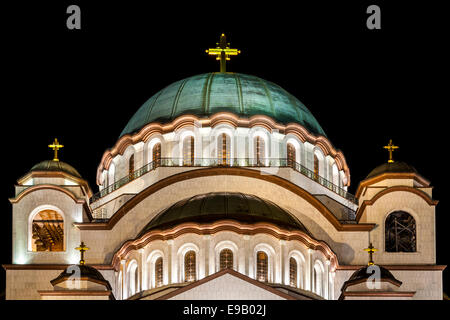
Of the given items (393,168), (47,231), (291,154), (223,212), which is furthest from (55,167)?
(393,168)

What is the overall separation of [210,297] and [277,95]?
1552 centimetres

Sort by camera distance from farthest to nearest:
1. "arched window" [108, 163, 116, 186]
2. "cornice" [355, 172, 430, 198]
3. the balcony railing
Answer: "arched window" [108, 163, 116, 186]
the balcony railing
"cornice" [355, 172, 430, 198]

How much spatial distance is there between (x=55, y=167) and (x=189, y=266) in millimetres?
6833

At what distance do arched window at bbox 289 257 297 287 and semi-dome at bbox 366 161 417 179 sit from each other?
4837mm

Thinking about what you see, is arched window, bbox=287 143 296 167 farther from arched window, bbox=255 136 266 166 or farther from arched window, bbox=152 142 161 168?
arched window, bbox=152 142 161 168

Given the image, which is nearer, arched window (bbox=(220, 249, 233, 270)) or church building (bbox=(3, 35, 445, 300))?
church building (bbox=(3, 35, 445, 300))

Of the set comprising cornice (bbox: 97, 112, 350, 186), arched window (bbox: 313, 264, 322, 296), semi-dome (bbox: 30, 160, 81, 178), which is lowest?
arched window (bbox: 313, 264, 322, 296)

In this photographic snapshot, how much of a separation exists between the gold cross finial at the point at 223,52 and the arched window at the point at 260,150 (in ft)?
19.9

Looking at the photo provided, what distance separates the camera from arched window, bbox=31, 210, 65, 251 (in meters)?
60.9

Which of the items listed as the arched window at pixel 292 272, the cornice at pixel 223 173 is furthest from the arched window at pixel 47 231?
the arched window at pixel 292 272

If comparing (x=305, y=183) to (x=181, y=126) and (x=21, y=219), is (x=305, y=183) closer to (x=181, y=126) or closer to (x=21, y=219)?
(x=181, y=126)

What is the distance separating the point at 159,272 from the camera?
59094mm

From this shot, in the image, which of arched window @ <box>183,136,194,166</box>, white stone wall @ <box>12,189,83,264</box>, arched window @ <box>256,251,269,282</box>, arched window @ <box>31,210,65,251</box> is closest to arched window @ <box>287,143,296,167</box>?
arched window @ <box>183,136,194,166</box>
